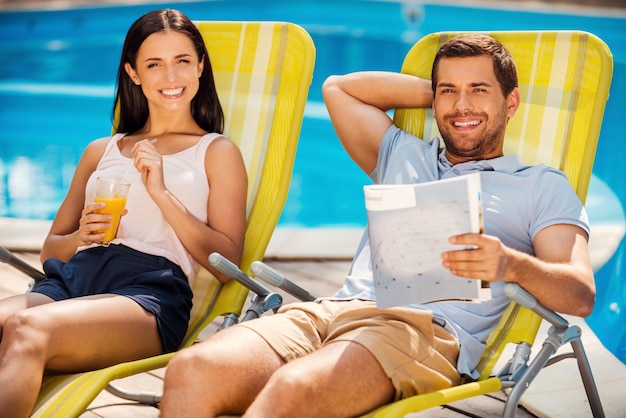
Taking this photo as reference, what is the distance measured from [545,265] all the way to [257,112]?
56.5 inches

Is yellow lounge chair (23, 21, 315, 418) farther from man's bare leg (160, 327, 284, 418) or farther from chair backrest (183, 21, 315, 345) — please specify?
man's bare leg (160, 327, 284, 418)

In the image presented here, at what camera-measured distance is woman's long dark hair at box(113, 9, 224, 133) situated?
3.45 metres

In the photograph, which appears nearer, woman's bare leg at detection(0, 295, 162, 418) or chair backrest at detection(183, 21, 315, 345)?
woman's bare leg at detection(0, 295, 162, 418)

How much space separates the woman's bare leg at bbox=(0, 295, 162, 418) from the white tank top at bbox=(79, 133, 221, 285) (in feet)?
1.10

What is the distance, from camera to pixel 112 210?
3068 mm

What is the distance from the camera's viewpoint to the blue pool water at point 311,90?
25.7ft

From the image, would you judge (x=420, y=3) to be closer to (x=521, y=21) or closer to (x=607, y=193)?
(x=521, y=21)

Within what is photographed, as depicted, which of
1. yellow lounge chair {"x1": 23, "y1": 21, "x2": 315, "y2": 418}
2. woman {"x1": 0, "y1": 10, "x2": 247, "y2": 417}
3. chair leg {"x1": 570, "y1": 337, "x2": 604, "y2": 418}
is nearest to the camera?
woman {"x1": 0, "y1": 10, "x2": 247, "y2": 417}

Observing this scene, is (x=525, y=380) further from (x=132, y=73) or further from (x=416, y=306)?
(x=132, y=73)

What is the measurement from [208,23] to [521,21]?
38.3ft

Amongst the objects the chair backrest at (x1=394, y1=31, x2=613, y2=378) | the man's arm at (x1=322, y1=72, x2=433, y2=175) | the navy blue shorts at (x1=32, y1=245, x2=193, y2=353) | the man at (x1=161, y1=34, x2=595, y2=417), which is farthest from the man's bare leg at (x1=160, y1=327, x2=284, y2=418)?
the man's arm at (x1=322, y1=72, x2=433, y2=175)

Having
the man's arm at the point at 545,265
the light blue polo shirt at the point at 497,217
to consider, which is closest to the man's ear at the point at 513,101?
the light blue polo shirt at the point at 497,217

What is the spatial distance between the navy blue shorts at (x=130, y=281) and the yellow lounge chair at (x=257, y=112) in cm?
12

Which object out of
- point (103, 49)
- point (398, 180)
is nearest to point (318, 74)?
point (103, 49)
